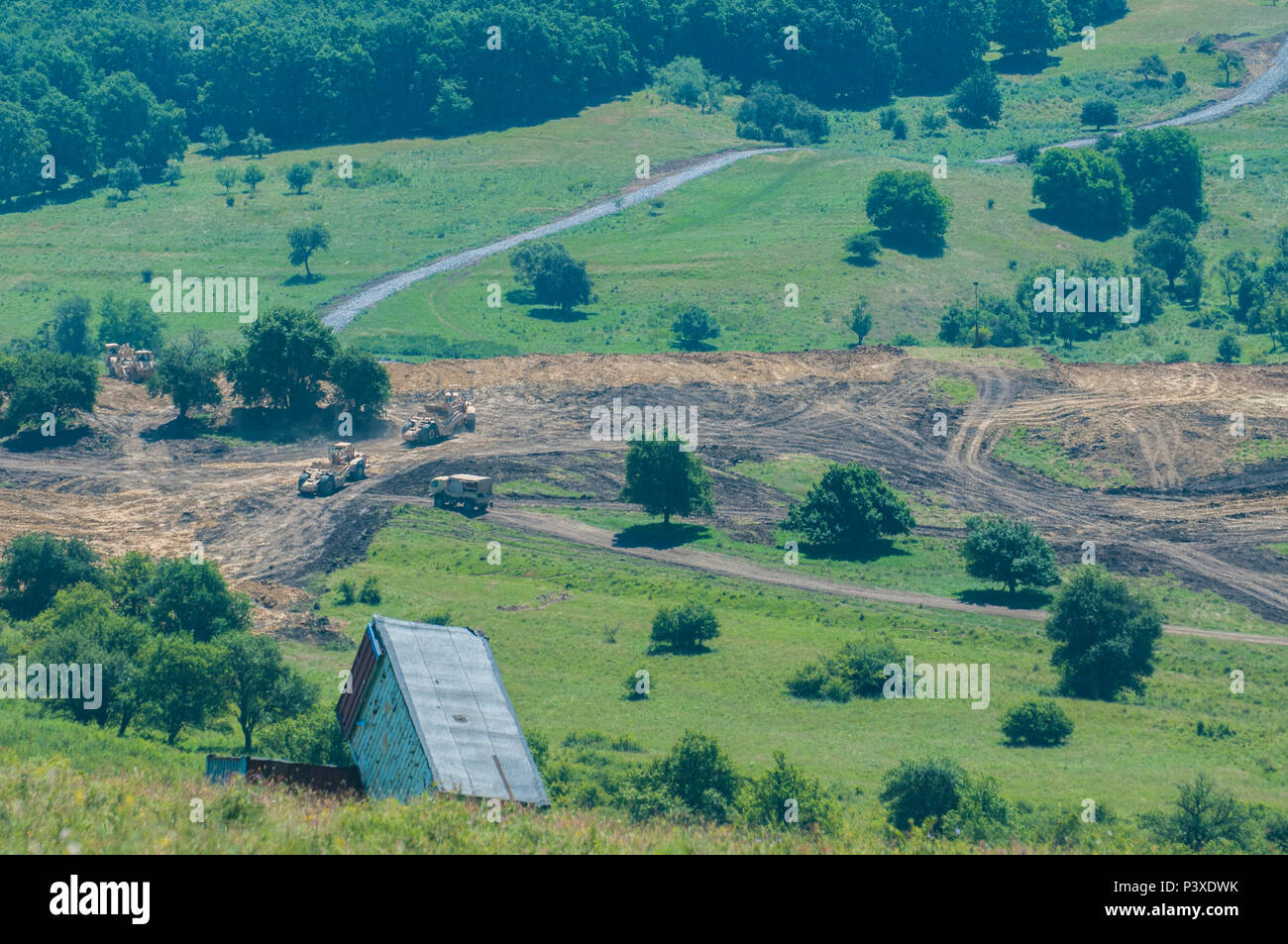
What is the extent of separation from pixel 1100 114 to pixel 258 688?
15153 cm

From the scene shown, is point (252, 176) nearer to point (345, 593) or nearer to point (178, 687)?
point (345, 593)

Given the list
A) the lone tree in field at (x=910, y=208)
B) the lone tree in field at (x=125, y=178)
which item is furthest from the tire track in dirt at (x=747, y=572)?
the lone tree in field at (x=125, y=178)

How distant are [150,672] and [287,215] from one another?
102 m

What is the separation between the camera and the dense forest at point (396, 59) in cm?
15488

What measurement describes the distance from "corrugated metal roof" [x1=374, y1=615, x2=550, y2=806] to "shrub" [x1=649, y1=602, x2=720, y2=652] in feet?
61.0

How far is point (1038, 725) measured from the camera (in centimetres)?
5103

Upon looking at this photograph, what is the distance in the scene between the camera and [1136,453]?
88.4 m

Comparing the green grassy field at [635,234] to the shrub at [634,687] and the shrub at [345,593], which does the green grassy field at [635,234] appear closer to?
the shrub at [345,593]

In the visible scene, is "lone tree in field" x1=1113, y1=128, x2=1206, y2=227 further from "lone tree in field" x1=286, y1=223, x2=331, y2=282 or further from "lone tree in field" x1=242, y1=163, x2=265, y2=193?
"lone tree in field" x1=242, y1=163, x2=265, y2=193

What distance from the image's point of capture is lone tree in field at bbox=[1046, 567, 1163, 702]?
189 feet

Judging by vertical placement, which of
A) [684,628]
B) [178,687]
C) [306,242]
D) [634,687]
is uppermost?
[306,242]

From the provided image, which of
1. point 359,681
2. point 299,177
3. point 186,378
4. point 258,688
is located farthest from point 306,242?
point 359,681

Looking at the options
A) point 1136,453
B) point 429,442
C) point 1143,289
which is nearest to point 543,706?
point 429,442

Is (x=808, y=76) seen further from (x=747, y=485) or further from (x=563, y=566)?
(x=563, y=566)
